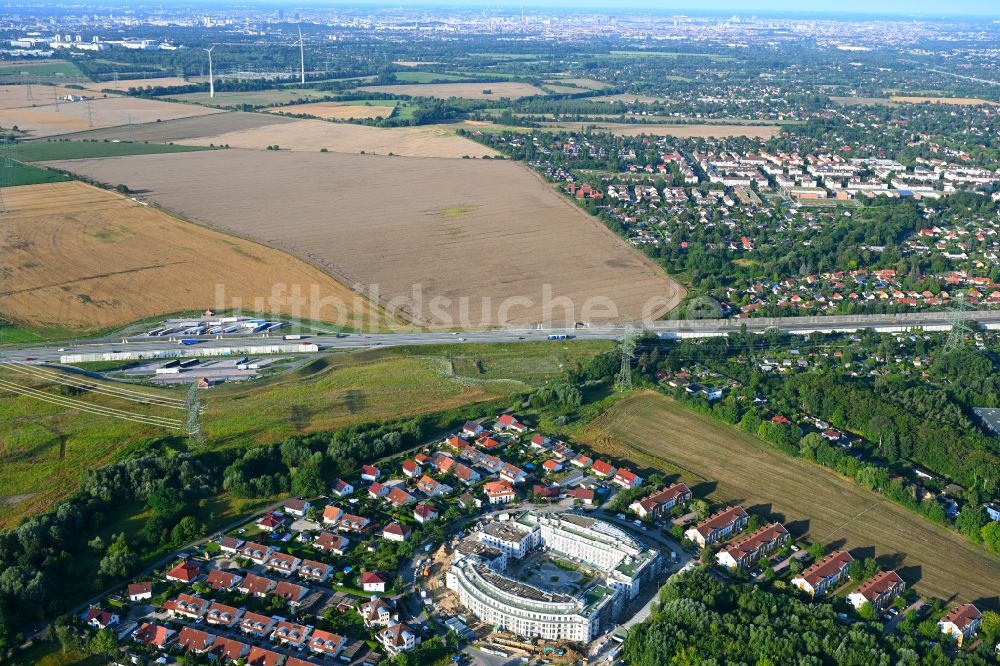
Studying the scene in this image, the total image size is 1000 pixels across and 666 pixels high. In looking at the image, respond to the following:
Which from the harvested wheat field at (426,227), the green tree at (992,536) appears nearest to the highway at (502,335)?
the harvested wheat field at (426,227)

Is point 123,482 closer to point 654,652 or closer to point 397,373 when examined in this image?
point 397,373

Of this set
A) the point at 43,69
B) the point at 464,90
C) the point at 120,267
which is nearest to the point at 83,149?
the point at 120,267

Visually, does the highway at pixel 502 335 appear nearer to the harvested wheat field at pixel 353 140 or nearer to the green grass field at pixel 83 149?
the green grass field at pixel 83 149

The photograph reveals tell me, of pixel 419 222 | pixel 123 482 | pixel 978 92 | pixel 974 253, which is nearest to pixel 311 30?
pixel 978 92

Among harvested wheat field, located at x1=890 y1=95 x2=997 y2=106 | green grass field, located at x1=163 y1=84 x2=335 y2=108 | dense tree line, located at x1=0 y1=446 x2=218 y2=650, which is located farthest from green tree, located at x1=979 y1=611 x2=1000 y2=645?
harvested wheat field, located at x1=890 y1=95 x2=997 y2=106

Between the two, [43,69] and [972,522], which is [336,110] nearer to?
[43,69]

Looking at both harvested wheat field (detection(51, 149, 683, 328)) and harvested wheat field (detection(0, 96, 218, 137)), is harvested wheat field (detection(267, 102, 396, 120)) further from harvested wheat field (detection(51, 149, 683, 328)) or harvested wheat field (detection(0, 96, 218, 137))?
harvested wheat field (detection(51, 149, 683, 328))
